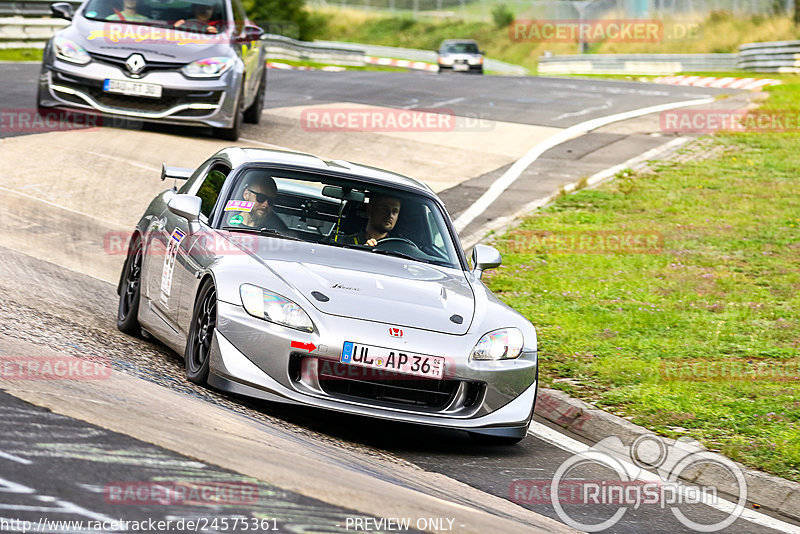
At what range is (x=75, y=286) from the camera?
9562 millimetres

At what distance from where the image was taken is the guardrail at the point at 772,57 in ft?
124

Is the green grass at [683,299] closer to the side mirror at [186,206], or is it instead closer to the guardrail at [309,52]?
the side mirror at [186,206]

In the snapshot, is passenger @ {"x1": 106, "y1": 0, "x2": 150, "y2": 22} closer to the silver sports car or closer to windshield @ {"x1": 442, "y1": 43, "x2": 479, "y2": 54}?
the silver sports car

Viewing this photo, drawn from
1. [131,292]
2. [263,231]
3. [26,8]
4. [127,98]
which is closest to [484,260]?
[263,231]

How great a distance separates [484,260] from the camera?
7891 mm

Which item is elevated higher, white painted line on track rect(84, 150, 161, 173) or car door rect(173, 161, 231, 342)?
car door rect(173, 161, 231, 342)

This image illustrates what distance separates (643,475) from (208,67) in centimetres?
1026

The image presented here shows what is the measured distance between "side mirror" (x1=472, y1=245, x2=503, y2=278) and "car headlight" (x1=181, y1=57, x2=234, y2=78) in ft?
27.2

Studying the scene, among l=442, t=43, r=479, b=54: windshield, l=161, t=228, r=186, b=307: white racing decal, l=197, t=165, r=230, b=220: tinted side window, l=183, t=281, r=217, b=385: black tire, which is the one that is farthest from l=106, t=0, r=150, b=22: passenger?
l=442, t=43, r=479, b=54: windshield

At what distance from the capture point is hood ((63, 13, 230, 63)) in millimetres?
15180

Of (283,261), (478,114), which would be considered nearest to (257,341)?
(283,261)

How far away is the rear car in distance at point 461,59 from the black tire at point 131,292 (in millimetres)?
42056

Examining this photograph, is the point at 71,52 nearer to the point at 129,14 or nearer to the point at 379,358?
the point at 129,14

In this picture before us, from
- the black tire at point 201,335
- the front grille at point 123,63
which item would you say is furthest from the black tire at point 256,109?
the black tire at point 201,335
